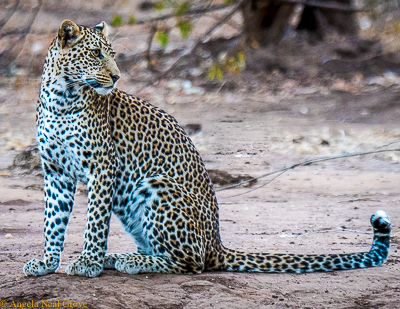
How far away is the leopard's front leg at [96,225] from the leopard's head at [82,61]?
578mm

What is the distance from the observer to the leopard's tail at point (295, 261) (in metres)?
5.22

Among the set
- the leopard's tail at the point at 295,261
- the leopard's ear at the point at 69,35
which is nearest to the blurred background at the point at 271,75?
the leopard's tail at the point at 295,261

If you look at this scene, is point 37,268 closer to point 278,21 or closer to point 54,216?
point 54,216

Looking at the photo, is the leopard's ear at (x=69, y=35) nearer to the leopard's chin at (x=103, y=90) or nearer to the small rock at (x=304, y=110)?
the leopard's chin at (x=103, y=90)

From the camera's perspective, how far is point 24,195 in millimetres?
8328

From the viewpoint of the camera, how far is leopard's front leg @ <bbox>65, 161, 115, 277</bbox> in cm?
477

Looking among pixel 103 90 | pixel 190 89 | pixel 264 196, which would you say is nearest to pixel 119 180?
pixel 103 90

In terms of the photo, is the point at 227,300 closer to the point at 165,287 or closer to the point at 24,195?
the point at 165,287

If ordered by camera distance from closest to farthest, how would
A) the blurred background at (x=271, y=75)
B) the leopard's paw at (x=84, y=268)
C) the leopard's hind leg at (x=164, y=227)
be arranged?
the leopard's paw at (x=84, y=268)
the leopard's hind leg at (x=164, y=227)
the blurred background at (x=271, y=75)

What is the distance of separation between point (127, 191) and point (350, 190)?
434 centimetres

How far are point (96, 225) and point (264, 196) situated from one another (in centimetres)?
400

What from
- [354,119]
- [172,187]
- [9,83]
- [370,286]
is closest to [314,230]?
[370,286]

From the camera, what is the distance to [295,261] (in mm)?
5238

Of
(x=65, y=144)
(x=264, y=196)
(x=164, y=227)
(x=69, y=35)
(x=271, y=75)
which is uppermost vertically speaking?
(x=271, y=75)
